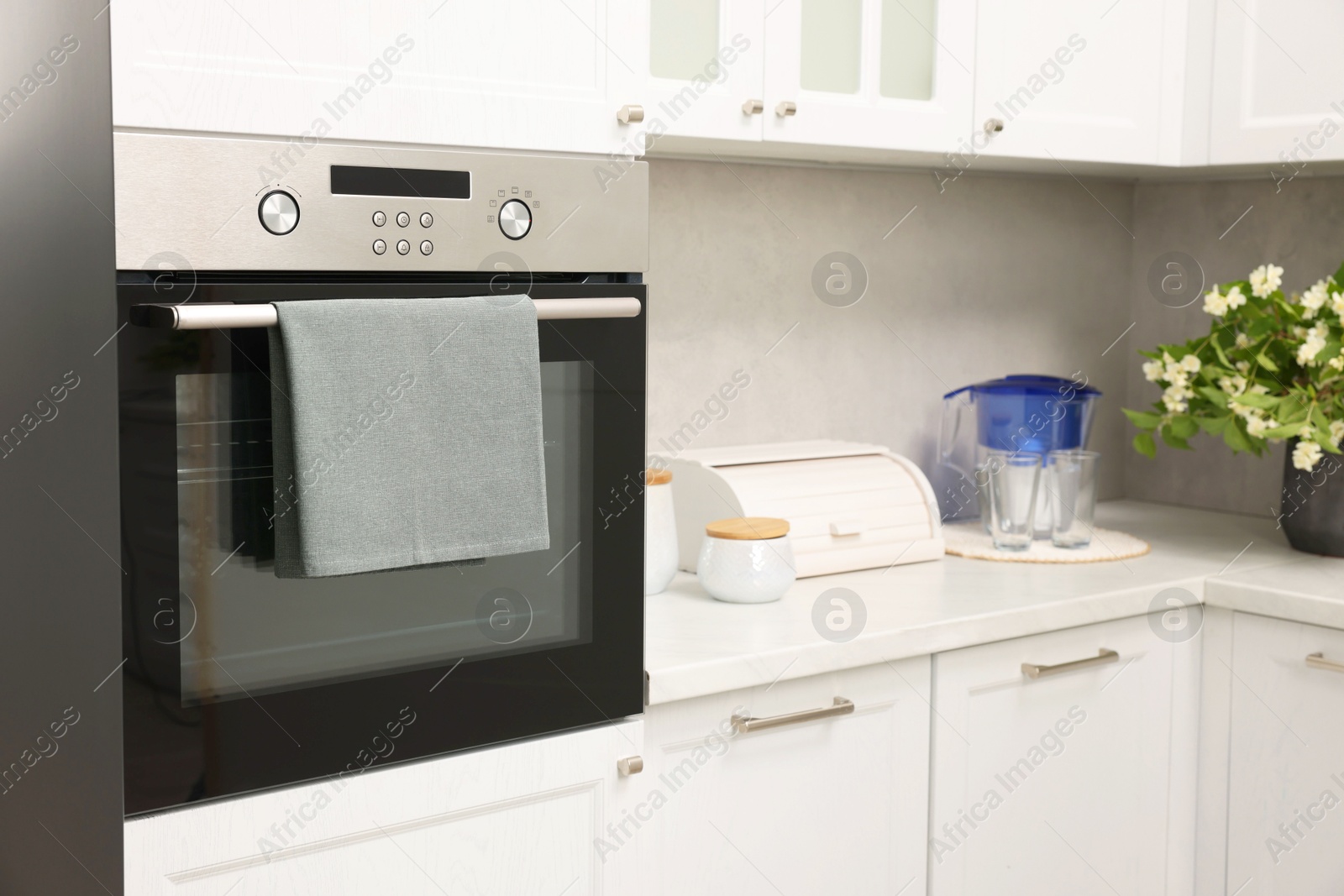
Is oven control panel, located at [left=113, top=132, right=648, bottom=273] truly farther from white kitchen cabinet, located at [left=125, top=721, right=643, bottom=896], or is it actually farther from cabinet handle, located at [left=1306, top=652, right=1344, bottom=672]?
cabinet handle, located at [left=1306, top=652, right=1344, bottom=672]

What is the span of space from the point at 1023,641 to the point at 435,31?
3.49ft

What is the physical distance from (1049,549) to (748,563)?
24.0 inches

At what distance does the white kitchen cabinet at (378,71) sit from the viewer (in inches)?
39.1

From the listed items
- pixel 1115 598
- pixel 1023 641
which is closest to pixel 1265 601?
pixel 1115 598

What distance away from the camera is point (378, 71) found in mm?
1088

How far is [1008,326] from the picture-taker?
7.45ft

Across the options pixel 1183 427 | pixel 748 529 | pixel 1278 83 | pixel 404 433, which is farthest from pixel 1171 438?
pixel 404 433

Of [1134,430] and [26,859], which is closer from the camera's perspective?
[26,859]

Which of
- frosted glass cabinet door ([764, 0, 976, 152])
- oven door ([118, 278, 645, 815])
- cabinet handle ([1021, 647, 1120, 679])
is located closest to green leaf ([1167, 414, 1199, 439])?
cabinet handle ([1021, 647, 1120, 679])

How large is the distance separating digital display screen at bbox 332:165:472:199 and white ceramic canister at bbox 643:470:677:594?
0.60 metres

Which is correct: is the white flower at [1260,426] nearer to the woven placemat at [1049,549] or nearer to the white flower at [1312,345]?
the white flower at [1312,345]

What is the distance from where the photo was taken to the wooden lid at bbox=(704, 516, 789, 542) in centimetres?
160

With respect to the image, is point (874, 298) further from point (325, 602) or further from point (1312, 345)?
point (325, 602)

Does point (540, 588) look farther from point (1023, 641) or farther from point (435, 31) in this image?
point (1023, 641)
